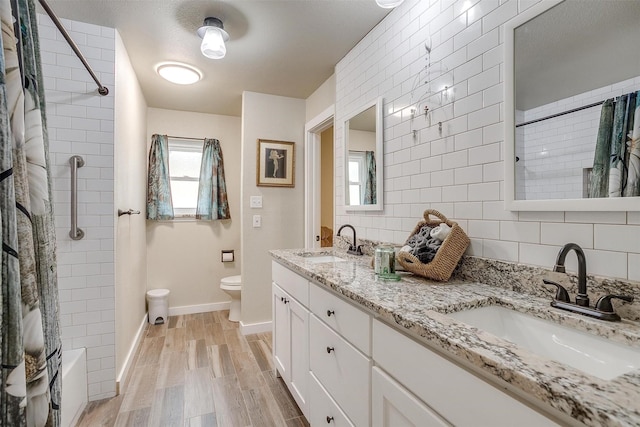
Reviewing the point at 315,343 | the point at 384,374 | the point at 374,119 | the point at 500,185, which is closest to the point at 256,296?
the point at 315,343

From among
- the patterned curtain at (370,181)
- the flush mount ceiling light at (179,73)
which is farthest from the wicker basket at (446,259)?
the flush mount ceiling light at (179,73)

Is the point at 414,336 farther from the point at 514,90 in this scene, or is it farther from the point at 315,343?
the point at 514,90

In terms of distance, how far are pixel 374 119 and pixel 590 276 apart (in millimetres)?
1396

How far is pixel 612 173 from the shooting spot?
0.89 m

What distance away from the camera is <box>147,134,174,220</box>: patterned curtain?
339cm

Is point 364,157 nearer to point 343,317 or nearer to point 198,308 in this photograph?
point 343,317

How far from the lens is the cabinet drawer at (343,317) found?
1.10m

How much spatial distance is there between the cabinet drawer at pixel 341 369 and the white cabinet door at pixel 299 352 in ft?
0.25

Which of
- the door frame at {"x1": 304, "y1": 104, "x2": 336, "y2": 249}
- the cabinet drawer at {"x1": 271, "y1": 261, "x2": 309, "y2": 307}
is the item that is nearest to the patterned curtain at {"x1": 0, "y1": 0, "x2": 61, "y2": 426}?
the cabinet drawer at {"x1": 271, "y1": 261, "x2": 309, "y2": 307}

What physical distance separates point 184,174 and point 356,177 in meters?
2.35

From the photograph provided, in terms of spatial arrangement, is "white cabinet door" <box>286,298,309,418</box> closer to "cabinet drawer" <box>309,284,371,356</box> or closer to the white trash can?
"cabinet drawer" <box>309,284,371,356</box>

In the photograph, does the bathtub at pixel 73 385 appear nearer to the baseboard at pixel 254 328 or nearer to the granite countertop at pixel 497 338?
the baseboard at pixel 254 328

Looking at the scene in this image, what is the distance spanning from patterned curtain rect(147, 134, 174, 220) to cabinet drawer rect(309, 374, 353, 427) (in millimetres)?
2654

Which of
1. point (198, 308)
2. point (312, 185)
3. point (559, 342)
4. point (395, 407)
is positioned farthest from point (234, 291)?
point (559, 342)
